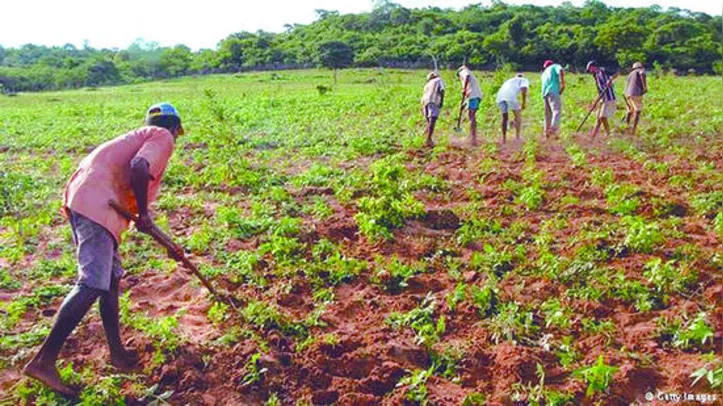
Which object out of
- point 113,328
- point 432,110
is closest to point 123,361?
point 113,328

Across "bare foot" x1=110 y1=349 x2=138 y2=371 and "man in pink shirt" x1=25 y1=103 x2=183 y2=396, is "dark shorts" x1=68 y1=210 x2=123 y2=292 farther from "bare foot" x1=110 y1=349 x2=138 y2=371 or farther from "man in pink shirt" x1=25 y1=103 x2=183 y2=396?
"bare foot" x1=110 y1=349 x2=138 y2=371

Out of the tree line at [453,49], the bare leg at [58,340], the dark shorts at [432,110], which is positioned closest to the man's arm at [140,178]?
the bare leg at [58,340]

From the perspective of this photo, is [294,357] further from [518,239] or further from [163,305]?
[518,239]

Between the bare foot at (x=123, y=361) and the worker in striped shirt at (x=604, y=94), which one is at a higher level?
the worker in striped shirt at (x=604, y=94)

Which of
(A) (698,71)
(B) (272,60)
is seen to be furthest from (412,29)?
(A) (698,71)

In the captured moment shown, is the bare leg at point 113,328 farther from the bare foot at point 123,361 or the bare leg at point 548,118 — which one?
the bare leg at point 548,118

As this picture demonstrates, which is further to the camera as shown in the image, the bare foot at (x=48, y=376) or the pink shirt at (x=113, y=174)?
the pink shirt at (x=113, y=174)

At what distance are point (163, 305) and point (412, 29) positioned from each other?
266 ft

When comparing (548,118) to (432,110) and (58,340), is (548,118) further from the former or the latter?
(58,340)

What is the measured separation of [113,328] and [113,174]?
3.16ft

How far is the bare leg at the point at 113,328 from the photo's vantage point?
3.79 metres

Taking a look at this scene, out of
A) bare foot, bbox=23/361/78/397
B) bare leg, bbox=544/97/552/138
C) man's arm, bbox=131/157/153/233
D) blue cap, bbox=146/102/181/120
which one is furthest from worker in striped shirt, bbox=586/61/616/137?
bare foot, bbox=23/361/78/397

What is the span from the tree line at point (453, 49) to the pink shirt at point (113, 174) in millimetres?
35265

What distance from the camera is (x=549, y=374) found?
356 cm
